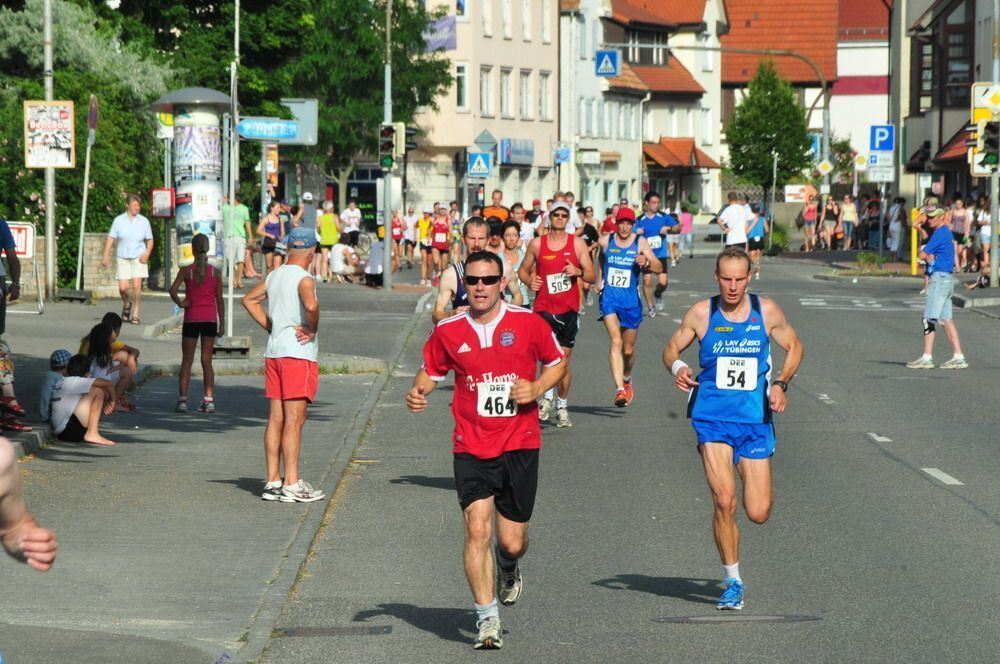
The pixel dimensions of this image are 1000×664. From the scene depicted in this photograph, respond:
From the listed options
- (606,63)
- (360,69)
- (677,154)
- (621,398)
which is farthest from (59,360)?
(677,154)

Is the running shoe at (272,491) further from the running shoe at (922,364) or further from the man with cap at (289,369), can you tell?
the running shoe at (922,364)

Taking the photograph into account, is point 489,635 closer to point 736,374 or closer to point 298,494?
point 736,374

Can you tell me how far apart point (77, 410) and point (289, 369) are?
3207 mm

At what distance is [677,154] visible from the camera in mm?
101938

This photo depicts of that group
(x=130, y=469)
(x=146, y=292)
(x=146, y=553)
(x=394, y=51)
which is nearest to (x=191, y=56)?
(x=394, y=51)

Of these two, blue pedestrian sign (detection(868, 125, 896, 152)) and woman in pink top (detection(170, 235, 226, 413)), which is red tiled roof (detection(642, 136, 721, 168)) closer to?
blue pedestrian sign (detection(868, 125, 896, 152))

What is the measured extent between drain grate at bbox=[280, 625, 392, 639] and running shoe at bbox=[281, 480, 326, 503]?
355cm

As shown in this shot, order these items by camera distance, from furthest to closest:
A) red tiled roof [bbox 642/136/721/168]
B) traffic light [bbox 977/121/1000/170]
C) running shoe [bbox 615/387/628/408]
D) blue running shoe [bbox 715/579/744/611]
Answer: red tiled roof [bbox 642/136/721/168] < traffic light [bbox 977/121/1000/170] < running shoe [bbox 615/387/628/408] < blue running shoe [bbox 715/579/744/611]

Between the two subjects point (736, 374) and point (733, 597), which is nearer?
point (733, 597)

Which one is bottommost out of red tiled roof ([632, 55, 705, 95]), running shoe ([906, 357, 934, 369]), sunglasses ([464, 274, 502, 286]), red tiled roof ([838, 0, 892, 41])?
running shoe ([906, 357, 934, 369])

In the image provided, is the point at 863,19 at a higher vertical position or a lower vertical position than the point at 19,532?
higher

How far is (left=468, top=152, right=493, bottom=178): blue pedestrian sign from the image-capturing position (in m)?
44.4

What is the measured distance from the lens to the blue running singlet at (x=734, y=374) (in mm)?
8516

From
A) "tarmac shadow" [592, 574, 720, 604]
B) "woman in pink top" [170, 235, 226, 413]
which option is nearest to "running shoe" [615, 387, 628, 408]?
"woman in pink top" [170, 235, 226, 413]
